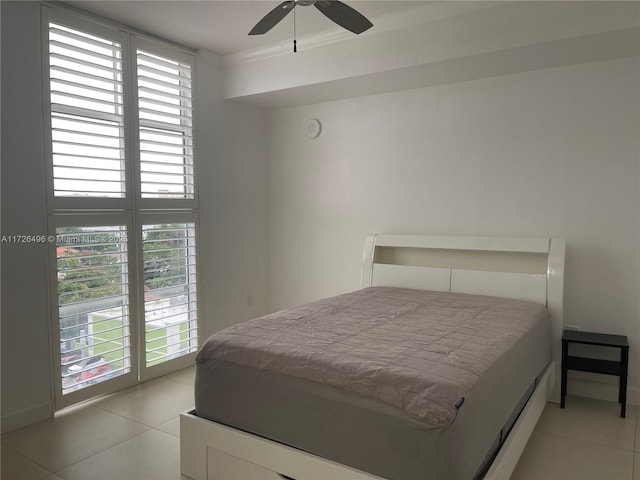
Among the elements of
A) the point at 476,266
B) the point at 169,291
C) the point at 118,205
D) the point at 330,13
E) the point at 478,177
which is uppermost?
the point at 330,13

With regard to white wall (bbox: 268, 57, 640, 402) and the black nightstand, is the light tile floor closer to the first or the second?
the black nightstand

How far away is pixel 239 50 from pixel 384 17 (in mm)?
1390

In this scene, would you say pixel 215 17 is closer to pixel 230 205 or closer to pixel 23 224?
pixel 230 205

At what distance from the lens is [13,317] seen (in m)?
2.97

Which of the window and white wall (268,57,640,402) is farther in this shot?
white wall (268,57,640,402)

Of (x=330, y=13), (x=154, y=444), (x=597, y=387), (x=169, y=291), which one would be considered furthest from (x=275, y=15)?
(x=597, y=387)

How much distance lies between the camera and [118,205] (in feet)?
11.6

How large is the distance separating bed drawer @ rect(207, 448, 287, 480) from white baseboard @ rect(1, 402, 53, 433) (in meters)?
1.49

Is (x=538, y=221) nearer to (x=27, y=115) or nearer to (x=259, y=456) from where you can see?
(x=259, y=456)

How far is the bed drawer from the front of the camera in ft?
6.91

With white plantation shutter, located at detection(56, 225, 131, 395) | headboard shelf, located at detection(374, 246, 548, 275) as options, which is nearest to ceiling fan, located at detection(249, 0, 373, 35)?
white plantation shutter, located at detection(56, 225, 131, 395)

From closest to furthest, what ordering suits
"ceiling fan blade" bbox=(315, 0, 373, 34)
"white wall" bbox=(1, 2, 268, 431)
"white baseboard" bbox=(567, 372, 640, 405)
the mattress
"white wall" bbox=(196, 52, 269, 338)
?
1. the mattress
2. "ceiling fan blade" bbox=(315, 0, 373, 34)
3. "white wall" bbox=(1, 2, 268, 431)
4. "white baseboard" bbox=(567, 372, 640, 405)
5. "white wall" bbox=(196, 52, 269, 338)

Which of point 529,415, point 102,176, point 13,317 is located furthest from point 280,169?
point 529,415

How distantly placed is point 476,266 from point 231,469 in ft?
8.22
